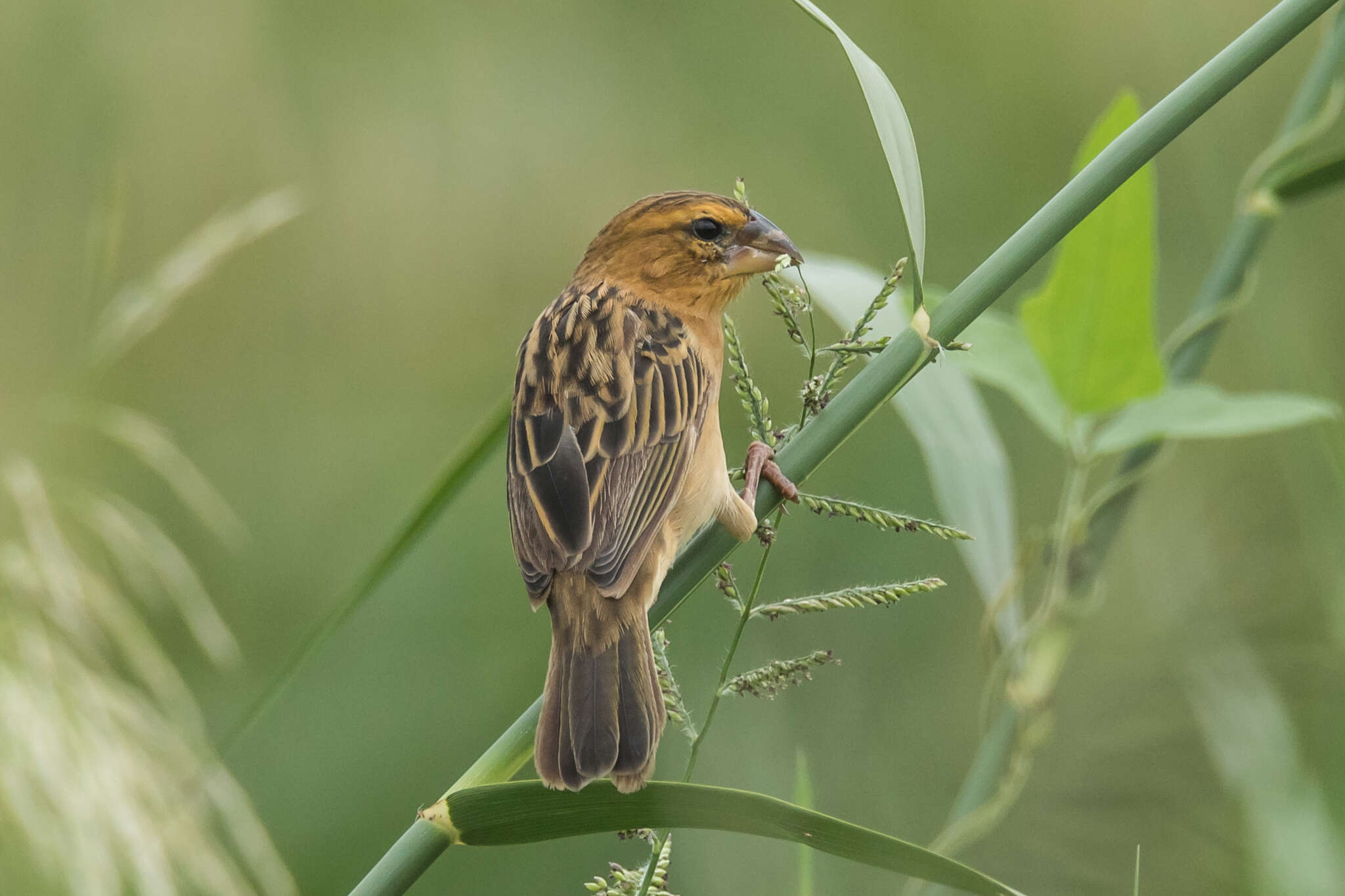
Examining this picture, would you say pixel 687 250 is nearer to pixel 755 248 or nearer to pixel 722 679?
pixel 755 248

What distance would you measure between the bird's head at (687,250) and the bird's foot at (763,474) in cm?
57

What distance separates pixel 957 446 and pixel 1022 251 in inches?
27.8

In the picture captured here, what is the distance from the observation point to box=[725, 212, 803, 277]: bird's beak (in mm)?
2816

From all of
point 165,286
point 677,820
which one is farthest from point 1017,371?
point 165,286

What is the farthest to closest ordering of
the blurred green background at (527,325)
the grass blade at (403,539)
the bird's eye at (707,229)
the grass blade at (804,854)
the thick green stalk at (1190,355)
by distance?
the blurred green background at (527,325), the bird's eye at (707,229), the thick green stalk at (1190,355), the grass blade at (804,854), the grass blade at (403,539)

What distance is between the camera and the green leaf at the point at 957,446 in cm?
231

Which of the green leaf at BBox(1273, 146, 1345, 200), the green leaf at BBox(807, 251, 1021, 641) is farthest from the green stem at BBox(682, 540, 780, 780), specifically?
the green leaf at BBox(1273, 146, 1345, 200)

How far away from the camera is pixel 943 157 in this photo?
5.73 metres

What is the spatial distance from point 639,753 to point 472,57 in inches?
186

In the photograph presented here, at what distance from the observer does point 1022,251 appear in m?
1.73

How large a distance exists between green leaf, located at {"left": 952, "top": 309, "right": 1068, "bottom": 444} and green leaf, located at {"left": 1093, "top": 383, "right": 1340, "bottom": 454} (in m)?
0.10

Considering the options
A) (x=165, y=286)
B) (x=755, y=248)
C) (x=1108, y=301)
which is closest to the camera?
(x=1108, y=301)

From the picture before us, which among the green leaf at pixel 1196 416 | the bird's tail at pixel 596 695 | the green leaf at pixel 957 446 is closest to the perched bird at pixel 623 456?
the bird's tail at pixel 596 695

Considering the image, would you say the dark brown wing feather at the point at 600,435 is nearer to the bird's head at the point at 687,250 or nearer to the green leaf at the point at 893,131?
the bird's head at the point at 687,250
